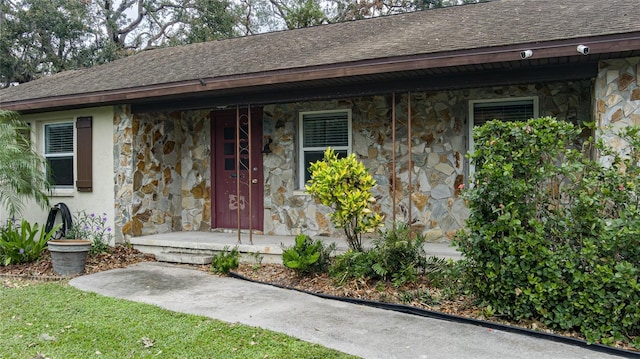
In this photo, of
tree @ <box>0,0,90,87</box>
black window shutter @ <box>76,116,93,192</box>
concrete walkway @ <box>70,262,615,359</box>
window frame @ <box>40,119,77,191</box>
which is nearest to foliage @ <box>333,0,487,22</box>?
tree @ <box>0,0,90,87</box>

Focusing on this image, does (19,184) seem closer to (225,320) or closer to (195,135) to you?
(195,135)

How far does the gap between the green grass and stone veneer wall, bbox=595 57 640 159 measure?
3643mm

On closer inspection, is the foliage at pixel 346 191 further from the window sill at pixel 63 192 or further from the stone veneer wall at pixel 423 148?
the window sill at pixel 63 192

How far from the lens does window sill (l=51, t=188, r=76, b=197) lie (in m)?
8.35

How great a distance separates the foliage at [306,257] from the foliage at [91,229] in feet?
11.3

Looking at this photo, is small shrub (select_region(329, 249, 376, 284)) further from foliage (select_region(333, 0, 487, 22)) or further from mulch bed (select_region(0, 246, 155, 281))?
foliage (select_region(333, 0, 487, 22))

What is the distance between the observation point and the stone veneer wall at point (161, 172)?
7.97 m

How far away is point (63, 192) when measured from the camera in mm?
8414

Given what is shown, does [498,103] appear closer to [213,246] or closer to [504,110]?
[504,110]

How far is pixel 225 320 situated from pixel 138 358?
0.98 m

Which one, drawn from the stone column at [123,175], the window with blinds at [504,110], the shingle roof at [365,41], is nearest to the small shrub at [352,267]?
the shingle roof at [365,41]

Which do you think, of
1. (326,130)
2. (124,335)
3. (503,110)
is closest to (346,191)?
(326,130)

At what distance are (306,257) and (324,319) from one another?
137 centimetres

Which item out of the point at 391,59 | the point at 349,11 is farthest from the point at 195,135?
the point at 349,11
